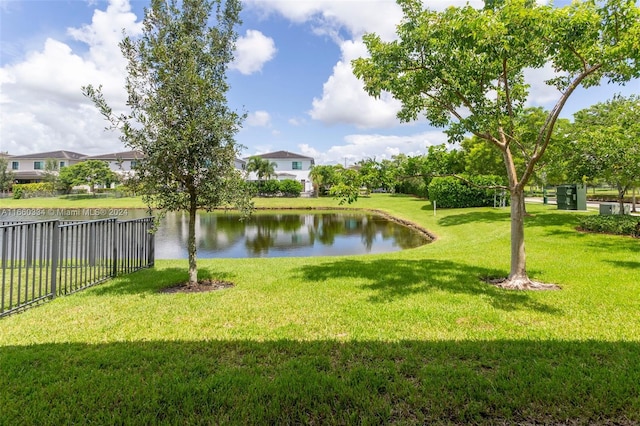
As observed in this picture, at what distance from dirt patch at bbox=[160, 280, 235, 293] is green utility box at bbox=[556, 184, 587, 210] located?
899 inches

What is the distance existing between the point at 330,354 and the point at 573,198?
2402cm

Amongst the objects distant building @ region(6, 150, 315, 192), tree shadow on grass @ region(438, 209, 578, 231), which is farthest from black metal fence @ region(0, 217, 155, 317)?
distant building @ region(6, 150, 315, 192)

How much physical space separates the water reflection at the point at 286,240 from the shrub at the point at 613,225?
6533 mm

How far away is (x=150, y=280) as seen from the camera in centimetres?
766

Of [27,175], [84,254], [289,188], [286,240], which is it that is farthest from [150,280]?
[27,175]

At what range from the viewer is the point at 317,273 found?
8.46m

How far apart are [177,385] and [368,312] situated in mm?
2946

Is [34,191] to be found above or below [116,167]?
below

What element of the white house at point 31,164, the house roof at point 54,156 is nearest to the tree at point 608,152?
the white house at point 31,164

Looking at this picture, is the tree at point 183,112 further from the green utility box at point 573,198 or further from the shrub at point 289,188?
the shrub at point 289,188

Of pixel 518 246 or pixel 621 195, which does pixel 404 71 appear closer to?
pixel 518 246

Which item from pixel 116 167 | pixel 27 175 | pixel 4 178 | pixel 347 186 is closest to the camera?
pixel 347 186

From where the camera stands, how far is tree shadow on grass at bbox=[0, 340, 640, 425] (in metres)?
2.79

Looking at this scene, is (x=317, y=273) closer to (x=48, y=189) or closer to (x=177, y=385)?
(x=177, y=385)
